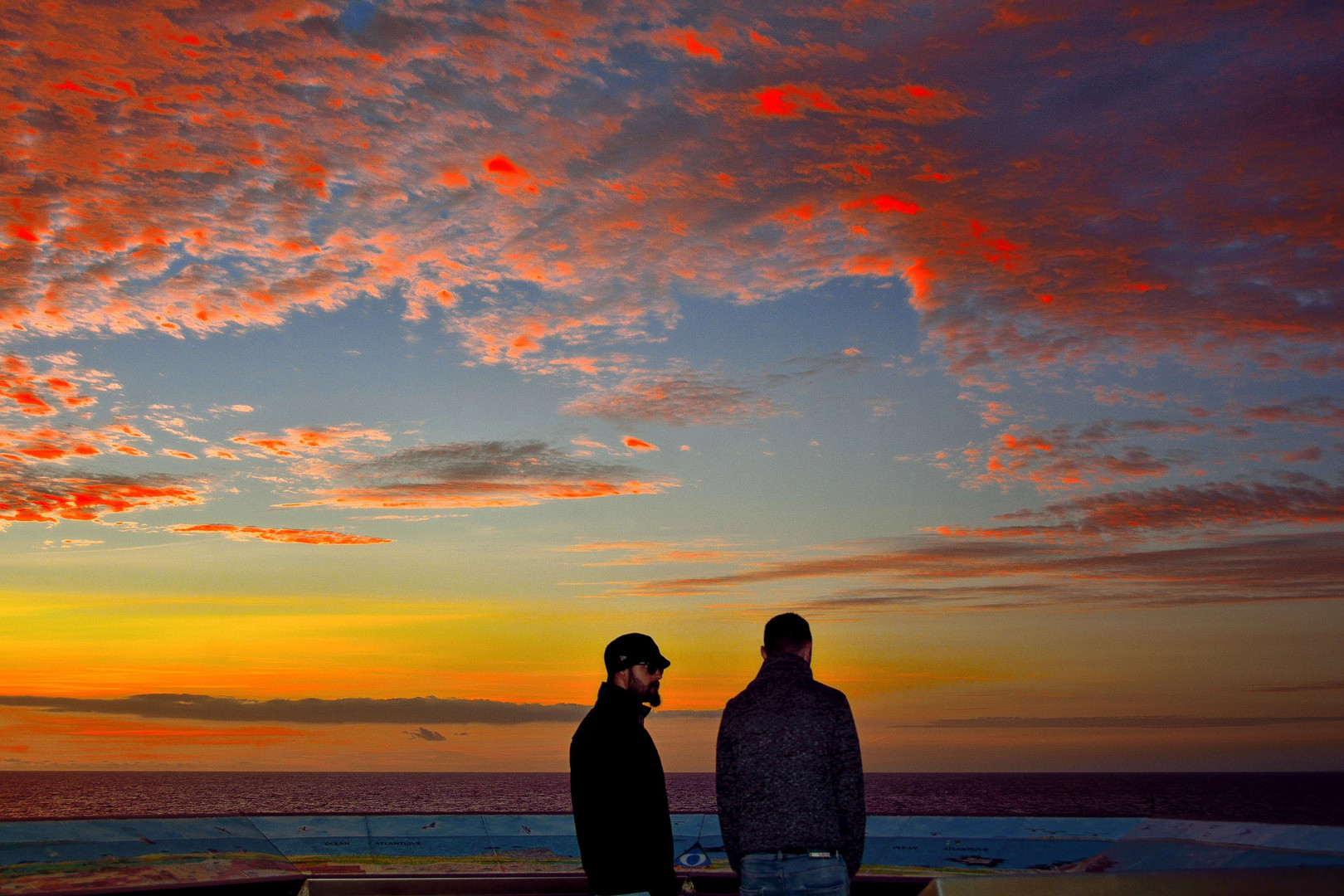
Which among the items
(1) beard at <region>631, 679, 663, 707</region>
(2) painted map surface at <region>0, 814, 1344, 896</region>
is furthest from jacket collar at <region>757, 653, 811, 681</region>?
(2) painted map surface at <region>0, 814, 1344, 896</region>

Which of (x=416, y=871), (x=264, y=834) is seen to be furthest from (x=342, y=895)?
(x=264, y=834)

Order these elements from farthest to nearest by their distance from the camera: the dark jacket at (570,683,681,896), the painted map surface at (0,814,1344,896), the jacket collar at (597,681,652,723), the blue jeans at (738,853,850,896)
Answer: the painted map surface at (0,814,1344,896)
the jacket collar at (597,681,652,723)
the dark jacket at (570,683,681,896)
the blue jeans at (738,853,850,896)

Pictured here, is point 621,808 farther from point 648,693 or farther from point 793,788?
point 793,788

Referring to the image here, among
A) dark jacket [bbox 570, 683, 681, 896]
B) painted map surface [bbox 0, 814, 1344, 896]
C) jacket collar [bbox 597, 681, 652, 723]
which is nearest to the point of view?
dark jacket [bbox 570, 683, 681, 896]

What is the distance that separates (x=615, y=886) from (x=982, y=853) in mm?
3702

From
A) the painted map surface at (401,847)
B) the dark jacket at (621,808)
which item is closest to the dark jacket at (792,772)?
the dark jacket at (621,808)

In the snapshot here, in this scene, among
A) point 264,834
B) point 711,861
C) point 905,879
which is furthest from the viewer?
point 264,834

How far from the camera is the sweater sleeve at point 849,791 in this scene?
9.71 ft

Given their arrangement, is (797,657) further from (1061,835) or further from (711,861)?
(1061,835)

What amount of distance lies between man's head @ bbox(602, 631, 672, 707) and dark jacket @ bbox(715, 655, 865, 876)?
0.33 meters

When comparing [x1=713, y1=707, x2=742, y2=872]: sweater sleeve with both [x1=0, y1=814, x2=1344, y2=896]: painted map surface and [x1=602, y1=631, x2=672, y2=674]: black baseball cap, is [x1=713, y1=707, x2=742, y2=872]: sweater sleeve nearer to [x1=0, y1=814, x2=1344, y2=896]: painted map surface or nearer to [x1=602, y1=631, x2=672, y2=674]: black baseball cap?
[x1=602, y1=631, x2=672, y2=674]: black baseball cap

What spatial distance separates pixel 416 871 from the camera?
233 inches

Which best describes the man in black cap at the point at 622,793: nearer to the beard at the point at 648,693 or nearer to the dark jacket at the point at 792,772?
the beard at the point at 648,693

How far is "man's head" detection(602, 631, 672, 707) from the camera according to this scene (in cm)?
325
